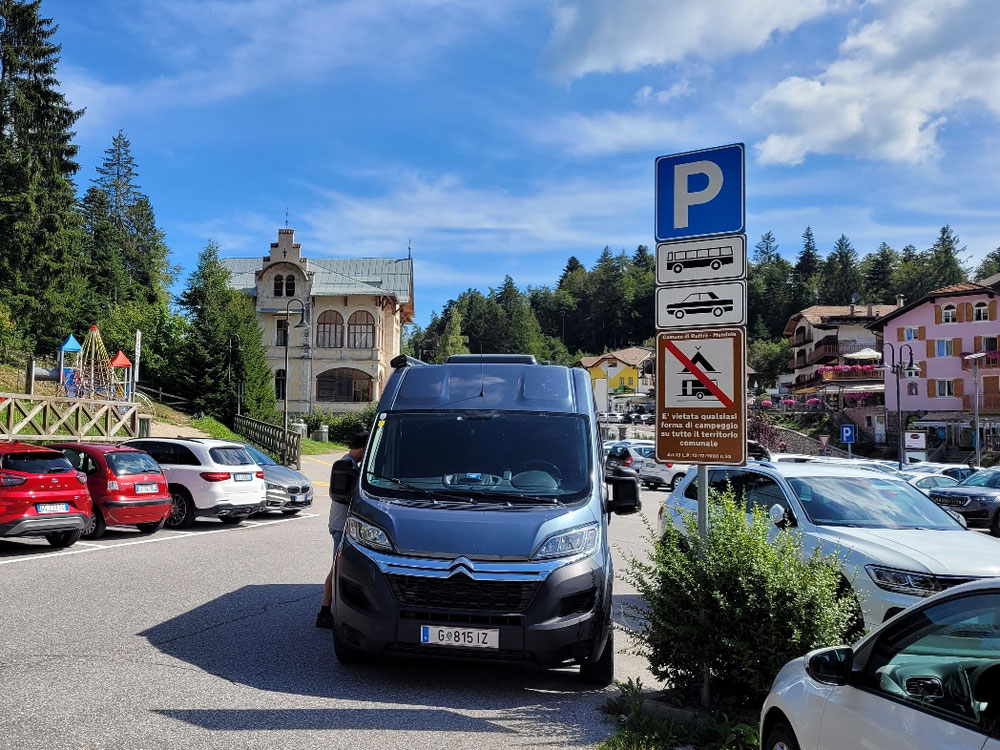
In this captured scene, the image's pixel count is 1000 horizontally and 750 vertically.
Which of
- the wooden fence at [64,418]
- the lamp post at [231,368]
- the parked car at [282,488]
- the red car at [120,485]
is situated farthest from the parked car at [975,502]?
the lamp post at [231,368]

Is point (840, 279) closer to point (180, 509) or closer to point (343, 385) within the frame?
point (343, 385)

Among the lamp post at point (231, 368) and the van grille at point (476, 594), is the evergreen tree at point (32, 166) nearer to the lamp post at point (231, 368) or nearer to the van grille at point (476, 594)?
the lamp post at point (231, 368)

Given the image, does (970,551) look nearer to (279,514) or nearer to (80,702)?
(80,702)

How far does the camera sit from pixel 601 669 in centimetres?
621

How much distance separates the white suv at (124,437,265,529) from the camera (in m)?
16.5

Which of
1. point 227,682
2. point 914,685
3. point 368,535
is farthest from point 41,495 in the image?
point 914,685

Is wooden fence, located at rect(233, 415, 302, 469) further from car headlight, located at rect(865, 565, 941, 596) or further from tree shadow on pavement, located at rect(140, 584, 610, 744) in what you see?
car headlight, located at rect(865, 565, 941, 596)

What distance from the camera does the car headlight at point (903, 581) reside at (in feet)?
21.4

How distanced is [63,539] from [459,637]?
9798 millimetres

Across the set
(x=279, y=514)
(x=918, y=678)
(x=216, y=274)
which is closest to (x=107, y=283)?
(x=216, y=274)

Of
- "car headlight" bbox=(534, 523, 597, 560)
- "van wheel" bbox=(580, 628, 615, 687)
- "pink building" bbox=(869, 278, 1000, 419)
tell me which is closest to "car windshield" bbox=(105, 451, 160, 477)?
"van wheel" bbox=(580, 628, 615, 687)

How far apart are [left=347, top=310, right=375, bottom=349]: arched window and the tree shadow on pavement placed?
56.0 meters

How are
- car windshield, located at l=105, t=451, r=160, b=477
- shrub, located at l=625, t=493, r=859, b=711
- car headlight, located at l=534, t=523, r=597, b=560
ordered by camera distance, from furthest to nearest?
car windshield, located at l=105, t=451, r=160, b=477 → car headlight, located at l=534, t=523, r=597, b=560 → shrub, located at l=625, t=493, r=859, b=711

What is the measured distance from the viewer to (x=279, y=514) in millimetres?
20734
